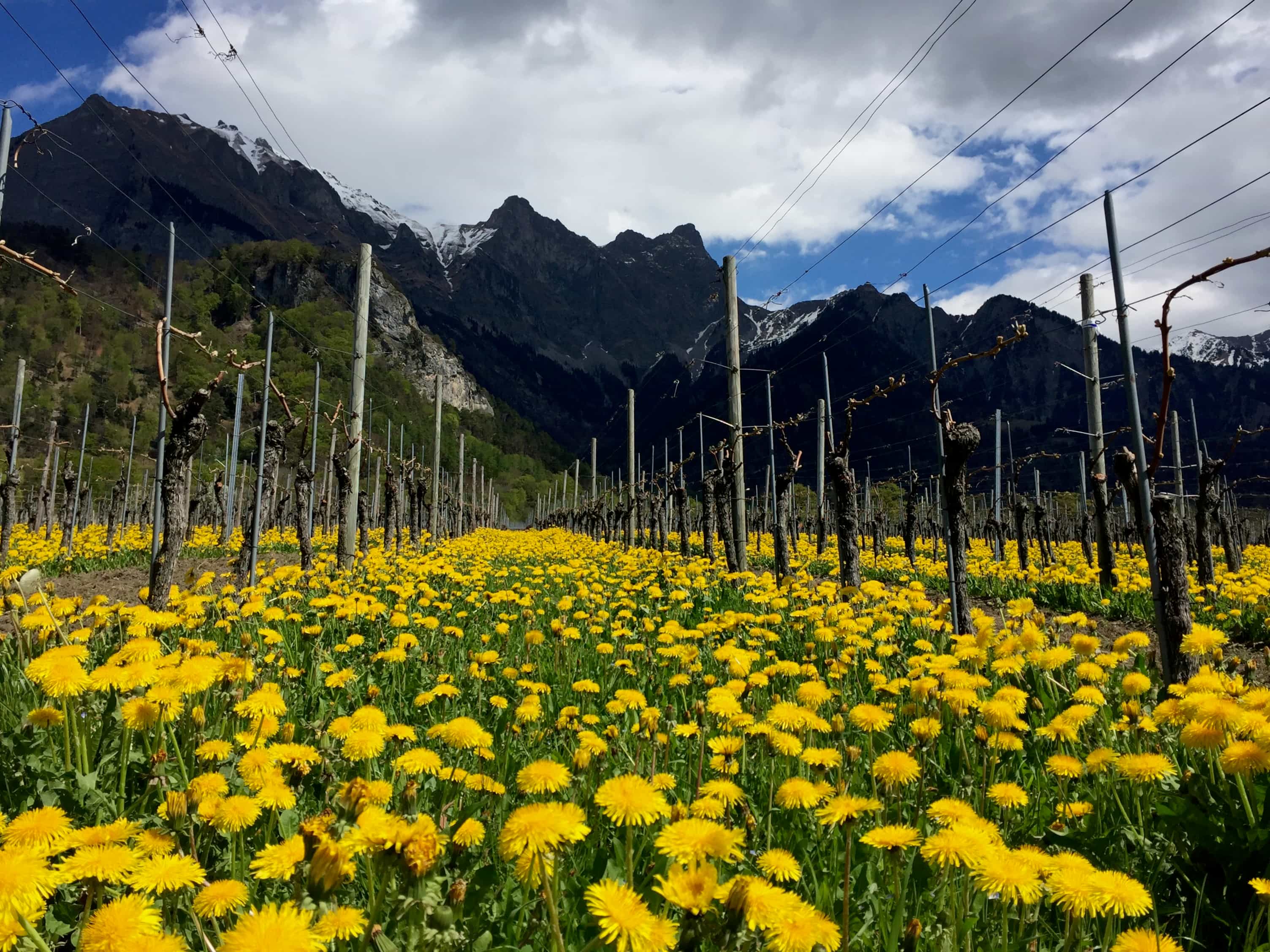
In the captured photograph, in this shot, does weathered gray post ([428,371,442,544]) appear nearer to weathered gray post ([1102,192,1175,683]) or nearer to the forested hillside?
weathered gray post ([1102,192,1175,683])

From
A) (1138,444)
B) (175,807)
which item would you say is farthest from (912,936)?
(1138,444)

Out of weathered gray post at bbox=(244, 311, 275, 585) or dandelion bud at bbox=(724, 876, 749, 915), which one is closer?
dandelion bud at bbox=(724, 876, 749, 915)

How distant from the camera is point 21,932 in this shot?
4.34ft

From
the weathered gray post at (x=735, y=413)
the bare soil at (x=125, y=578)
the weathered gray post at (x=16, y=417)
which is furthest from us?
the weathered gray post at (x=16, y=417)

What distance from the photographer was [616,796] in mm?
1595

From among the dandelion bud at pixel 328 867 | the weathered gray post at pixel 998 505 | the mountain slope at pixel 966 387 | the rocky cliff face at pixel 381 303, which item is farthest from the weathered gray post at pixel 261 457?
the mountain slope at pixel 966 387

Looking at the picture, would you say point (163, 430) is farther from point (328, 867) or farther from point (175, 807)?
point (328, 867)

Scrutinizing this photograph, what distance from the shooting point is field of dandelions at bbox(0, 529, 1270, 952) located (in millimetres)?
1353

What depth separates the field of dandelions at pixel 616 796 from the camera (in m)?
1.35

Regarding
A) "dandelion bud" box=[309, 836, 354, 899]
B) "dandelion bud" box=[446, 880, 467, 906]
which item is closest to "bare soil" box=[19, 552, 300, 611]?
"dandelion bud" box=[309, 836, 354, 899]

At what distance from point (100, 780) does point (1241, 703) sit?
14.8 feet

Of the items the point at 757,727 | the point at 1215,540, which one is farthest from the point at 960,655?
the point at 1215,540

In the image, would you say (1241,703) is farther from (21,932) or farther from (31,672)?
(31,672)

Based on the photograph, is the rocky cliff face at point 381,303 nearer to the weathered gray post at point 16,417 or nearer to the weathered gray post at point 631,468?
the weathered gray post at point 631,468
